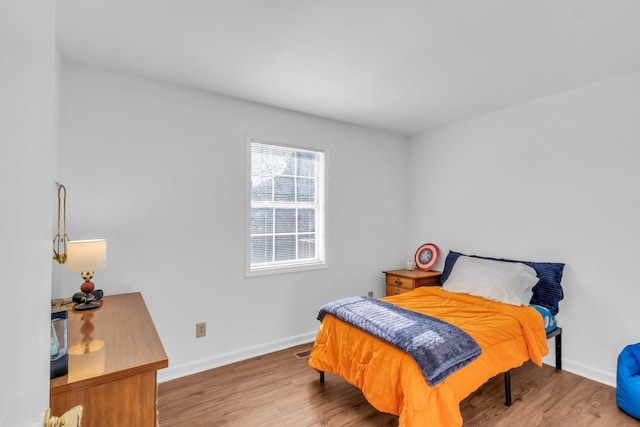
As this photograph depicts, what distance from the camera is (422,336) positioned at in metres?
1.88

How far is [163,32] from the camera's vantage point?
6.23 feet

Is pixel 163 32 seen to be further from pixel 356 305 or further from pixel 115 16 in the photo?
pixel 356 305

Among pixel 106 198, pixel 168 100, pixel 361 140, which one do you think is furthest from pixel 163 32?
pixel 361 140

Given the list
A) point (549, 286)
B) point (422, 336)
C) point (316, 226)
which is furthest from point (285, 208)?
point (549, 286)

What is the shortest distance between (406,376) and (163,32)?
7.95ft

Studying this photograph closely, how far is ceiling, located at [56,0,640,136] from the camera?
170cm

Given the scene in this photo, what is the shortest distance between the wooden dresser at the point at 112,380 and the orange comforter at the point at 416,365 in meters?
1.22

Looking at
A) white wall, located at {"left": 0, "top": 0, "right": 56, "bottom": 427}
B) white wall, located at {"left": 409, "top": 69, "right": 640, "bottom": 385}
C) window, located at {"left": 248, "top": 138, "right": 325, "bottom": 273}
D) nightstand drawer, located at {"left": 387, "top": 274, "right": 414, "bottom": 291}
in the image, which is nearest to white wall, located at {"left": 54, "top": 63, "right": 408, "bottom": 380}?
window, located at {"left": 248, "top": 138, "right": 325, "bottom": 273}

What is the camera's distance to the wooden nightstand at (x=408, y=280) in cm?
346

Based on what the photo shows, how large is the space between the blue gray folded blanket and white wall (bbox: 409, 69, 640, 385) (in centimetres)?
145

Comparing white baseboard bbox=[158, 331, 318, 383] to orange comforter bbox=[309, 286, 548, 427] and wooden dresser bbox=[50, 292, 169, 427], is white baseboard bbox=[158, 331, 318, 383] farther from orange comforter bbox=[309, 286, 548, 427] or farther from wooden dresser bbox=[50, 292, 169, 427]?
wooden dresser bbox=[50, 292, 169, 427]

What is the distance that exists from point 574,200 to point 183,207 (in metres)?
3.31

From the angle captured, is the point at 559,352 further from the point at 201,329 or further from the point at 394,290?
the point at 201,329

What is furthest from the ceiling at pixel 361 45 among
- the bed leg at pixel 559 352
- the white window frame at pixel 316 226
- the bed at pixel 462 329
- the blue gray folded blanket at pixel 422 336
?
the bed leg at pixel 559 352
